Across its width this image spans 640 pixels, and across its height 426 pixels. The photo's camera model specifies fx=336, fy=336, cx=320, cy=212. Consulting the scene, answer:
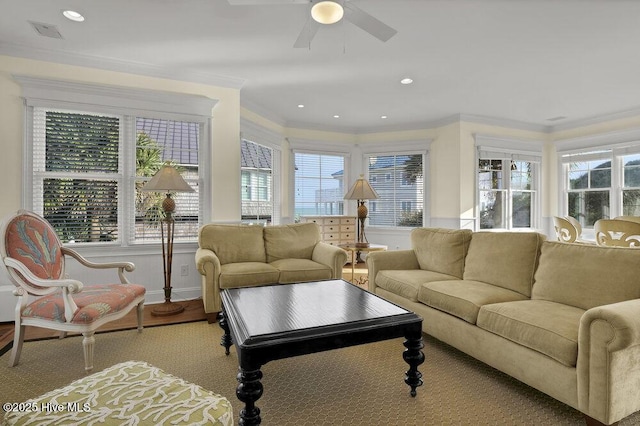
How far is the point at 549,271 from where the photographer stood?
231 cm

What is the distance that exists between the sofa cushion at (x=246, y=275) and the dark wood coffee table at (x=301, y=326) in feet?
2.14

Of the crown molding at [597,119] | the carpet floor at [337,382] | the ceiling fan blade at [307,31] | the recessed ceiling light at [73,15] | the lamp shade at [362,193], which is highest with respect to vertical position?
the recessed ceiling light at [73,15]

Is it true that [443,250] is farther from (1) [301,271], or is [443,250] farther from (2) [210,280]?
(2) [210,280]

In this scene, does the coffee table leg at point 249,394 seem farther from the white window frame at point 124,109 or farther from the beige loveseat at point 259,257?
the white window frame at point 124,109

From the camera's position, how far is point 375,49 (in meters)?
3.31

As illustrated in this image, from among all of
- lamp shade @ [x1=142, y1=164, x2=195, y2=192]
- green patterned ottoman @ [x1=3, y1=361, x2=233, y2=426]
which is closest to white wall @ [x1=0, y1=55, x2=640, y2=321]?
lamp shade @ [x1=142, y1=164, x2=195, y2=192]

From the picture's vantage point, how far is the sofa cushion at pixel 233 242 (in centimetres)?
362

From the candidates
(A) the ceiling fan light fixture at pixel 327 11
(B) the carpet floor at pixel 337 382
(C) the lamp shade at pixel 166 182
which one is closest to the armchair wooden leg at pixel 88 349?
(B) the carpet floor at pixel 337 382

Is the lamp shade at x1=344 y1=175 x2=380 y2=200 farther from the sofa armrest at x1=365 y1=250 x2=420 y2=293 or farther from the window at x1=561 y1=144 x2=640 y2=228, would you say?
the window at x1=561 y1=144 x2=640 y2=228

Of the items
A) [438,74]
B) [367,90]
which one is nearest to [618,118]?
[438,74]

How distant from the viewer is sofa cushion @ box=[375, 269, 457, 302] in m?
2.85

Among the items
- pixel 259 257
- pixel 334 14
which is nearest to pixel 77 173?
pixel 259 257

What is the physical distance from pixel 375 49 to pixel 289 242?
2266 mm

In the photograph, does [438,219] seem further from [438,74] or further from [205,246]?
[205,246]
